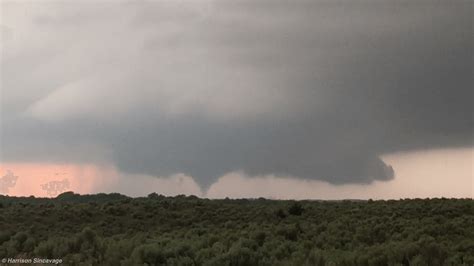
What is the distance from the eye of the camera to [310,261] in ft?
58.7

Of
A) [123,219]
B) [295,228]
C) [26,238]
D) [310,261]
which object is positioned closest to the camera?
[310,261]

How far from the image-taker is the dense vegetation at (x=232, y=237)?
730 inches

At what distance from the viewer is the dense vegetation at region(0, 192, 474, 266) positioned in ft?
60.8

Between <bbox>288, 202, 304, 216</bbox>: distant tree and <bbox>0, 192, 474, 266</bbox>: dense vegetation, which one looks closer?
<bbox>0, 192, 474, 266</bbox>: dense vegetation

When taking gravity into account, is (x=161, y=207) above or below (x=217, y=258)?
above

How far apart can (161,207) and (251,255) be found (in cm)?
3258

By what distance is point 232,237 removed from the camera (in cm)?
2605

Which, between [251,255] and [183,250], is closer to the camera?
[251,255]

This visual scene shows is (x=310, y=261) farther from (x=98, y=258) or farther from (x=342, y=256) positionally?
(x=98, y=258)

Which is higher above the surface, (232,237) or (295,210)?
(295,210)

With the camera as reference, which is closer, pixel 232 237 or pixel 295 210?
pixel 232 237

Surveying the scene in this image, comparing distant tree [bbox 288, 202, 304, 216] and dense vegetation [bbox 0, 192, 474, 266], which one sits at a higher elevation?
Result: distant tree [bbox 288, 202, 304, 216]

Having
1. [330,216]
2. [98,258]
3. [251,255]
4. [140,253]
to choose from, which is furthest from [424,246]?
[330,216]

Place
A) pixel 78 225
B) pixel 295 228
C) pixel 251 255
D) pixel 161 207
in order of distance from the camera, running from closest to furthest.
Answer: pixel 251 255
pixel 295 228
pixel 78 225
pixel 161 207
